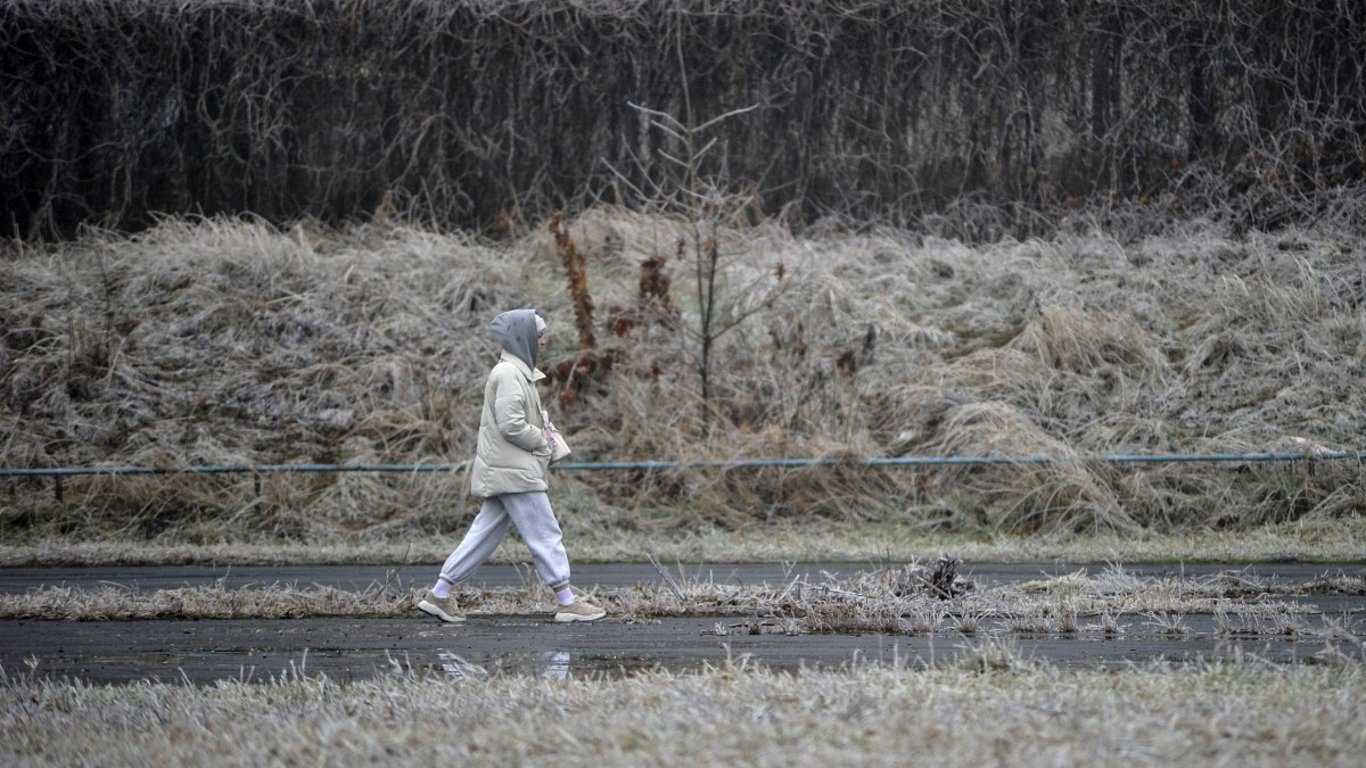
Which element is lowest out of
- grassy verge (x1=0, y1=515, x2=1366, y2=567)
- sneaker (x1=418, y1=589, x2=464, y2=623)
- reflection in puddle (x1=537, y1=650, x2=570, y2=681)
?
grassy verge (x1=0, y1=515, x2=1366, y2=567)

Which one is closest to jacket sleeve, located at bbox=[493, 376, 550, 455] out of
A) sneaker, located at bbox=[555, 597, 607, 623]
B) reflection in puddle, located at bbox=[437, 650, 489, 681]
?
sneaker, located at bbox=[555, 597, 607, 623]

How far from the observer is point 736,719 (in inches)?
203

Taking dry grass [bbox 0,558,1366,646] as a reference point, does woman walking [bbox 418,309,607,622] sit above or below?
above

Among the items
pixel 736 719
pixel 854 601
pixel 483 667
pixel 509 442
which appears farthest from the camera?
pixel 509 442

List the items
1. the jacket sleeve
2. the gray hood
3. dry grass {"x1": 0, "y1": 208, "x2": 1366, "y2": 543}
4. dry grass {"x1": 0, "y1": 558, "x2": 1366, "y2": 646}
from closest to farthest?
dry grass {"x1": 0, "y1": 558, "x2": 1366, "y2": 646}
the jacket sleeve
the gray hood
dry grass {"x1": 0, "y1": 208, "x2": 1366, "y2": 543}

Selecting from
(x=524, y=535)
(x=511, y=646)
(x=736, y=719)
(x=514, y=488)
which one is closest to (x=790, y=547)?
(x=524, y=535)

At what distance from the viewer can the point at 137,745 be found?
525 centimetres

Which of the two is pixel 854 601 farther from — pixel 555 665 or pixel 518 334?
pixel 518 334

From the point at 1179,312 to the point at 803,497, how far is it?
5662 mm

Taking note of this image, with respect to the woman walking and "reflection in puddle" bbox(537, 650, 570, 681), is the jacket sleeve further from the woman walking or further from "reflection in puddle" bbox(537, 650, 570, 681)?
"reflection in puddle" bbox(537, 650, 570, 681)

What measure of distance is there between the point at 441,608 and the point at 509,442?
1129 mm

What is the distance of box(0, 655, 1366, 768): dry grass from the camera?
466 centimetres

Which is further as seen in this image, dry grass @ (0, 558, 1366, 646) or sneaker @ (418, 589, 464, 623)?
sneaker @ (418, 589, 464, 623)

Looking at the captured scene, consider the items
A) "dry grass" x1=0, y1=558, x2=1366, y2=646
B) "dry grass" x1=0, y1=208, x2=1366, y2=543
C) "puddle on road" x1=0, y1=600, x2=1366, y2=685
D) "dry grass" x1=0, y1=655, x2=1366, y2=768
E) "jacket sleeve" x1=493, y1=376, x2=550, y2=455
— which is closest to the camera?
"dry grass" x1=0, y1=655, x2=1366, y2=768
